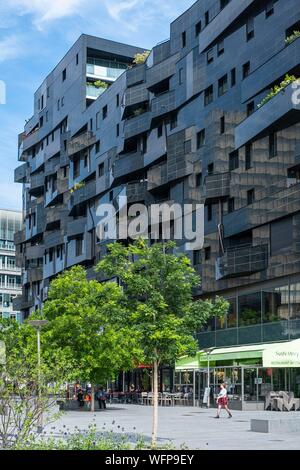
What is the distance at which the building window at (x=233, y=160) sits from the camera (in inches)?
2063

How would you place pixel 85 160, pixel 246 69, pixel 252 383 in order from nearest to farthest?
pixel 252 383 < pixel 246 69 < pixel 85 160

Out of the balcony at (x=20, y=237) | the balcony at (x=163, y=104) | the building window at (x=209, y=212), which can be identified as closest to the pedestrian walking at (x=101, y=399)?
the building window at (x=209, y=212)

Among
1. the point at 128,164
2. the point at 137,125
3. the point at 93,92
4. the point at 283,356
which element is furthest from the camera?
the point at 93,92

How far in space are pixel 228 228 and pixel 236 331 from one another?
21.1 feet

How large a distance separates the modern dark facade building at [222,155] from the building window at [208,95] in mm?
123

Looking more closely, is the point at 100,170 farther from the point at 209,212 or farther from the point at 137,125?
the point at 209,212

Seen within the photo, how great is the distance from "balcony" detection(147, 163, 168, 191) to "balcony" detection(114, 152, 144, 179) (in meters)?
3.41

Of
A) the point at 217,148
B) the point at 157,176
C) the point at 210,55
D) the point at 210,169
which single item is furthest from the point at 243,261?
the point at 157,176

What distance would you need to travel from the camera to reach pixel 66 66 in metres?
89.2

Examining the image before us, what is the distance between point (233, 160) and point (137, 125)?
1689cm

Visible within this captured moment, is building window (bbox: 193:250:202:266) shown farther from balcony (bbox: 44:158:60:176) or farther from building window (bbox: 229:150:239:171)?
balcony (bbox: 44:158:60:176)

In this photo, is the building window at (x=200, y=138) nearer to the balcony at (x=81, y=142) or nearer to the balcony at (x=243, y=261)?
the balcony at (x=243, y=261)

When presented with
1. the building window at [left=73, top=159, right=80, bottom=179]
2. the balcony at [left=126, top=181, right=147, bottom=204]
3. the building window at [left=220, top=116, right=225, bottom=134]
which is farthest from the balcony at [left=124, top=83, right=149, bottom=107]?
the building window at [left=73, top=159, right=80, bottom=179]

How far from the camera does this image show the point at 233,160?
52906 mm
